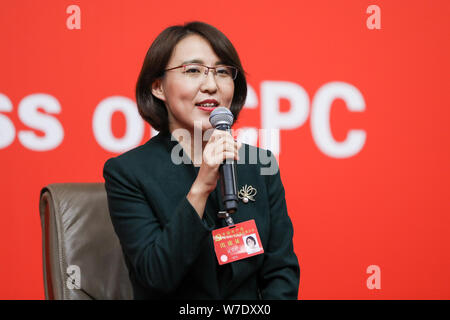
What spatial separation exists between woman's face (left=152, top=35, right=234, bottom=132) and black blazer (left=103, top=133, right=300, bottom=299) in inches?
4.2

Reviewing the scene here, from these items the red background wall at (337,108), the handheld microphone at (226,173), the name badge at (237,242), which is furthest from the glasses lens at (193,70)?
the red background wall at (337,108)

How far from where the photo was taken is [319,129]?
206 cm

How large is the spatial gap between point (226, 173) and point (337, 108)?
1.23m

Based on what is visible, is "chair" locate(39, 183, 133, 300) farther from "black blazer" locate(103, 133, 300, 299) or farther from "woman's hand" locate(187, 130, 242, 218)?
"woman's hand" locate(187, 130, 242, 218)

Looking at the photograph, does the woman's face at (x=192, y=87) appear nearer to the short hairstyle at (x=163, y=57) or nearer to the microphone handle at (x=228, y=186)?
the short hairstyle at (x=163, y=57)

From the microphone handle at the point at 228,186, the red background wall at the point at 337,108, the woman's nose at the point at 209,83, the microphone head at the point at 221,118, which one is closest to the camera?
the microphone handle at the point at 228,186

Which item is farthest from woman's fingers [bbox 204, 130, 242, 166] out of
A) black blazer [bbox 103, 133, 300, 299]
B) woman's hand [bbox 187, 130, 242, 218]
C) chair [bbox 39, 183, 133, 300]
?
chair [bbox 39, 183, 133, 300]

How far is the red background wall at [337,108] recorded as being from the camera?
192cm

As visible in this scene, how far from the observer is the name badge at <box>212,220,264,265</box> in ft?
3.77

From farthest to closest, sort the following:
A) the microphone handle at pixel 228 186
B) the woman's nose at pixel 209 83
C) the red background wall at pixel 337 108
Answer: the red background wall at pixel 337 108, the woman's nose at pixel 209 83, the microphone handle at pixel 228 186

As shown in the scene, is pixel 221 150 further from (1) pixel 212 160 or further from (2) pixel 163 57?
(2) pixel 163 57

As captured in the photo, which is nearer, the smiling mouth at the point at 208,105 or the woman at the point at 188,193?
the woman at the point at 188,193

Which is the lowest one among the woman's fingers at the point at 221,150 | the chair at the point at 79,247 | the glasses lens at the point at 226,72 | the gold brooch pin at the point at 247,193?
the chair at the point at 79,247

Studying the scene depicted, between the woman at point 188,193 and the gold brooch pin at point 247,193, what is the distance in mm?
14
